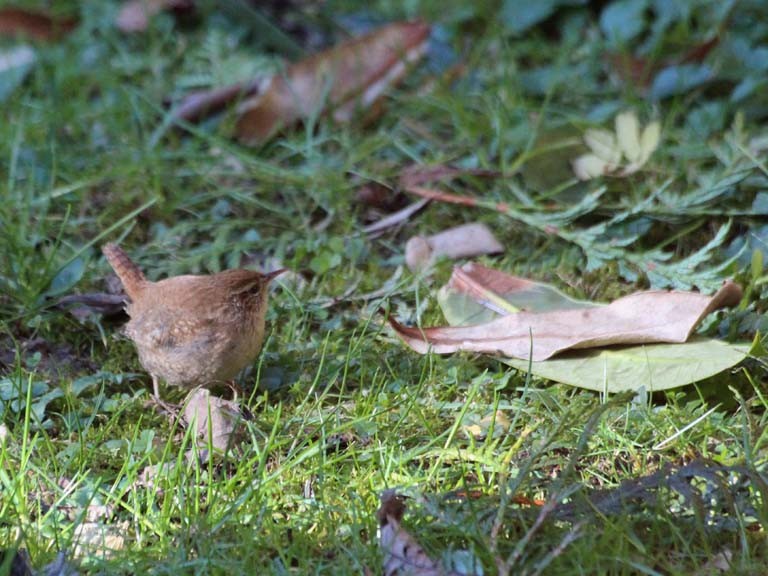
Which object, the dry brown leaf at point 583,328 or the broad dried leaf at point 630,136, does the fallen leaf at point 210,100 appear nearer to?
the broad dried leaf at point 630,136

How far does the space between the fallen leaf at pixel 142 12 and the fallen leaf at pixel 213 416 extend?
4.06 metres

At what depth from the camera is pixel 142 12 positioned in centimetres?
723

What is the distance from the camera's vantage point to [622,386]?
3797 mm

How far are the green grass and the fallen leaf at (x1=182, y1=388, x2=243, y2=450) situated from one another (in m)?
0.07

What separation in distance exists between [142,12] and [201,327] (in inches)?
155

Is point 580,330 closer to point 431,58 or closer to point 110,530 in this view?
point 110,530

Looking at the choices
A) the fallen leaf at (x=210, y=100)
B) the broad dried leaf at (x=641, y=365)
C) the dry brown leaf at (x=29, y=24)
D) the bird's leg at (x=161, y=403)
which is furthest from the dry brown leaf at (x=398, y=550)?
the dry brown leaf at (x=29, y=24)

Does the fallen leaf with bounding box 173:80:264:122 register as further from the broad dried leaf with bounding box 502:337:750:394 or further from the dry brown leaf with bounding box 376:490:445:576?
the dry brown leaf with bounding box 376:490:445:576

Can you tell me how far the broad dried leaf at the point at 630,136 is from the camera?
5207mm

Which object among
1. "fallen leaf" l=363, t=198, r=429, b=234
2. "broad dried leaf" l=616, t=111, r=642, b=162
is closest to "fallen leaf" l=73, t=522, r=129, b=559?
"fallen leaf" l=363, t=198, r=429, b=234

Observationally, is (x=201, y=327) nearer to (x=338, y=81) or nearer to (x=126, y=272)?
(x=126, y=272)

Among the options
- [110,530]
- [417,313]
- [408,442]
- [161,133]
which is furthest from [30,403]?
[161,133]

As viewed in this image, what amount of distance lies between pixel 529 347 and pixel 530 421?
32cm

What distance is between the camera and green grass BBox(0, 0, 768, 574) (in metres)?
3.11
